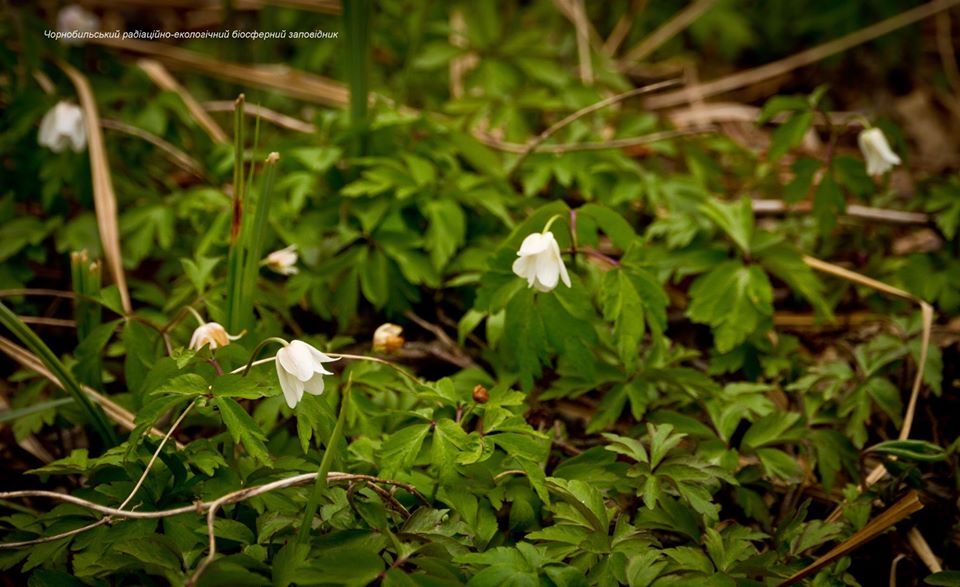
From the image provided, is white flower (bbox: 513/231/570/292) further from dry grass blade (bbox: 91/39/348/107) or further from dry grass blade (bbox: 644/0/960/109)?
dry grass blade (bbox: 644/0/960/109)

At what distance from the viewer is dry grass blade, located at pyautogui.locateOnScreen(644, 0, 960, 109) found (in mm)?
3850

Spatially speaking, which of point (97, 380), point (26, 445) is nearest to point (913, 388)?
point (97, 380)

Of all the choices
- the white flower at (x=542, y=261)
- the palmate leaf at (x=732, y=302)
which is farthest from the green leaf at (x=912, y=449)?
the white flower at (x=542, y=261)

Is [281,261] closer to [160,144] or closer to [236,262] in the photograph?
[236,262]

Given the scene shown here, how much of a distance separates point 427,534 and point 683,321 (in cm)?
144

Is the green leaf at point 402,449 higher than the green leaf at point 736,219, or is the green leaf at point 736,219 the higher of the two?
the green leaf at point 736,219

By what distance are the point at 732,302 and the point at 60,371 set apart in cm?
183

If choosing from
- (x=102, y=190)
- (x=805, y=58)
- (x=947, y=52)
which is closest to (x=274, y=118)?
(x=102, y=190)

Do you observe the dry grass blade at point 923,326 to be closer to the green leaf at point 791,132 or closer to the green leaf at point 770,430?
the green leaf at point 770,430

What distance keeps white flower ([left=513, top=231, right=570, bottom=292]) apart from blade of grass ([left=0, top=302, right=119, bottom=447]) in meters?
1.11

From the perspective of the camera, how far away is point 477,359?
2.41 m

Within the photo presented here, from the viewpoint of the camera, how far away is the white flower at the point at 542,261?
1.71 meters

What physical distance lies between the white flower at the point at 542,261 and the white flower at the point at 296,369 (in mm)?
515

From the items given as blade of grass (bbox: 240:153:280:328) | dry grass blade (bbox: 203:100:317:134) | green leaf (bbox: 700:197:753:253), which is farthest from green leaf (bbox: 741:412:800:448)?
dry grass blade (bbox: 203:100:317:134)
